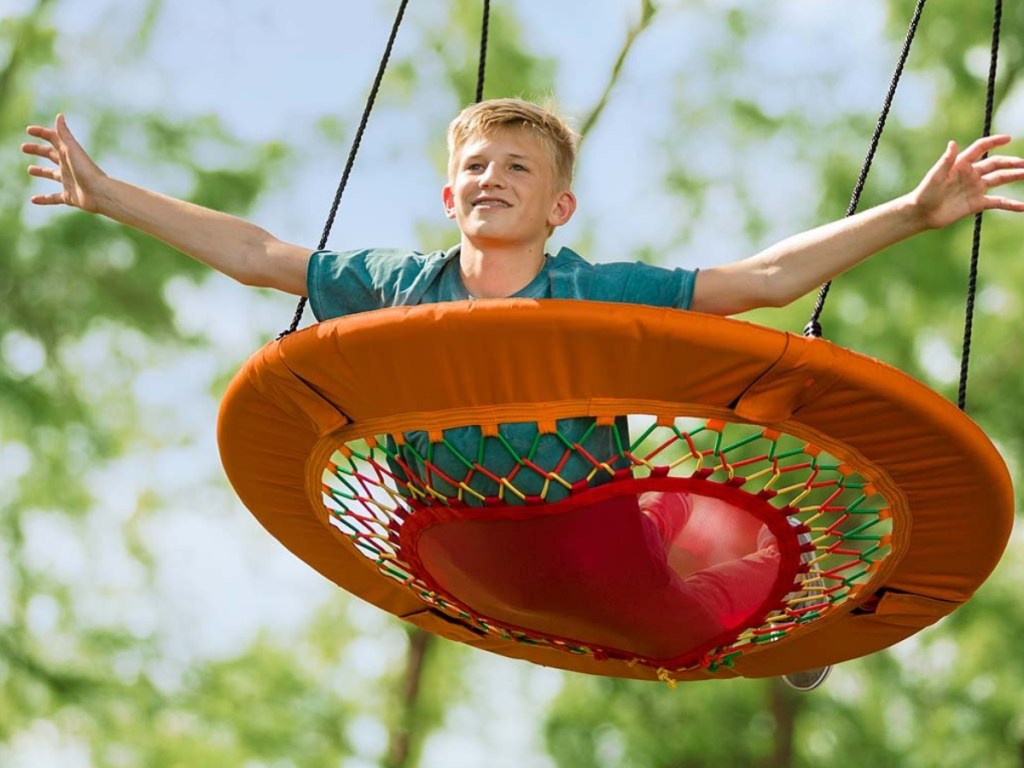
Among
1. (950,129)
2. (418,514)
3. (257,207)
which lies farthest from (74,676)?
(418,514)

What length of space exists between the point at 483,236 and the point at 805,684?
60.2 inches

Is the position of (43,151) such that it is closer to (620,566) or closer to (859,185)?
(620,566)

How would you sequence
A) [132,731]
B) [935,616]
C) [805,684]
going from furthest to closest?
[132,731]
[805,684]
[935,616]

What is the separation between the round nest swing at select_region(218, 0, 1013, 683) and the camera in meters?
2.00

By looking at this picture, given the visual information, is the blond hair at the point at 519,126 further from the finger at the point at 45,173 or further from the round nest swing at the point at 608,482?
the finger at the point at 45,173

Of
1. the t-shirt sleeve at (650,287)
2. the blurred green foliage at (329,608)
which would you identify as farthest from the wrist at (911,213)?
the blurred green foliage at (329,608)

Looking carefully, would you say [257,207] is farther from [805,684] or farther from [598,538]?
[598,538]

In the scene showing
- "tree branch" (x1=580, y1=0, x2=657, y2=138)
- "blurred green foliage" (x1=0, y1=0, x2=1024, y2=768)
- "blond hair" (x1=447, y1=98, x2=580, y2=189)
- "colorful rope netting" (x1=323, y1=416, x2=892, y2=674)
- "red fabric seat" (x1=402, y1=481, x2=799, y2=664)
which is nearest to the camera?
"colorful rope netting" (x1=323, y1=416, x2=892, y2=674)

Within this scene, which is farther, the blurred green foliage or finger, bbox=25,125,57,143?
the blurred green foliage

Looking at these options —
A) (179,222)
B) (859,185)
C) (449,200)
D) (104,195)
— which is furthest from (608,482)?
(104,195)

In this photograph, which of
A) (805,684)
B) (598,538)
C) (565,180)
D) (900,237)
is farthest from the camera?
(805,684)

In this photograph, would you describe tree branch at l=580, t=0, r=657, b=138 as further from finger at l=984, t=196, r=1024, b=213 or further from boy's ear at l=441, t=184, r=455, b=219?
finger at l=984, t=196, r=1024, b=213

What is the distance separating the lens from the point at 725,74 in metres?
8.27

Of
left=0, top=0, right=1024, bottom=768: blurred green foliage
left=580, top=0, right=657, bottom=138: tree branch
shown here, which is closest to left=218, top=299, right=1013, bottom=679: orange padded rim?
left=0, top=0, right=1024, bottom=768: blurred green foliage
